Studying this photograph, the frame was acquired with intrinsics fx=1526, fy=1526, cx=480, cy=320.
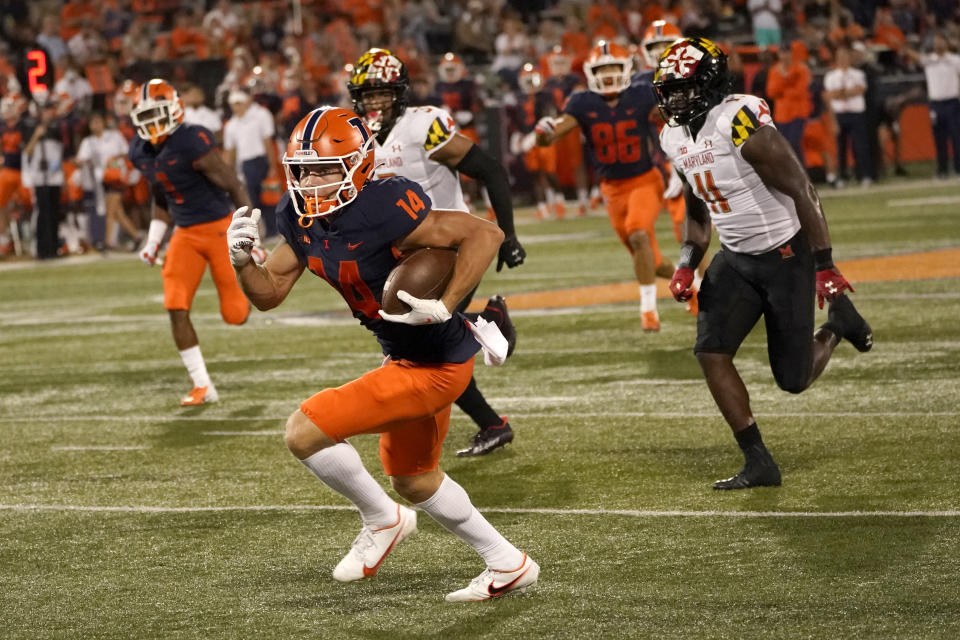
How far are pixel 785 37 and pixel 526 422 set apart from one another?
58.2 feet

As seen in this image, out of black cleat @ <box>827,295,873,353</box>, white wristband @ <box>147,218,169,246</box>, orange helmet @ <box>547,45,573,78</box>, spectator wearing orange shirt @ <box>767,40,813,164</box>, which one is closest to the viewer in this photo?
black cleat @ <box>827,295,873,353</box>

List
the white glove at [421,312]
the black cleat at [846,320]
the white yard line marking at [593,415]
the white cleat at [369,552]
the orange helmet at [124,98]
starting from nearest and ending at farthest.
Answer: the white glove at [421,312]
the white cleat at [369,552]
the black cleat at [846,320]
the white yard line marking at [593,415]
the orange helmet at [124,98]

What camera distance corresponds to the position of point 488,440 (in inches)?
288

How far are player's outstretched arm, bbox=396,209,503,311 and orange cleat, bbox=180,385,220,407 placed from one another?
461 cm

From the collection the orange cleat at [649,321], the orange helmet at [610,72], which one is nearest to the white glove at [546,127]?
the orange helmet at [610,72]

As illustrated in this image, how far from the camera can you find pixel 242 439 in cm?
801

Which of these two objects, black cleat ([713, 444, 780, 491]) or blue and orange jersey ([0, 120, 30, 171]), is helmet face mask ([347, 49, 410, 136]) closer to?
black cleat ([713, 444, 780, 491])

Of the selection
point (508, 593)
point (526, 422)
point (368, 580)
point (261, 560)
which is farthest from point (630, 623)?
point (526, 422)

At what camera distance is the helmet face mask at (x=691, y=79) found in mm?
6184

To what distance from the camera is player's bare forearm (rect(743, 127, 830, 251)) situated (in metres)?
6.09

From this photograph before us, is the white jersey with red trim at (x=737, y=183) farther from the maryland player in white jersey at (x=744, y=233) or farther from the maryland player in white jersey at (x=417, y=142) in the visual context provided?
the maryland player in white jersey at (x=417, y=142)

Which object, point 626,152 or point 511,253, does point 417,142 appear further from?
point 626,152

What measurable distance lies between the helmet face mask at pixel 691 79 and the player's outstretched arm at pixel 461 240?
1656mm

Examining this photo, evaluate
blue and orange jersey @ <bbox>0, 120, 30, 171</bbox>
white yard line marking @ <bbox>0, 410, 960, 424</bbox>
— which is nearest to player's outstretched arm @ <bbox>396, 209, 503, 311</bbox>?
white yard line marking @ <bbox>0, 410, 960, 424</bbox>
